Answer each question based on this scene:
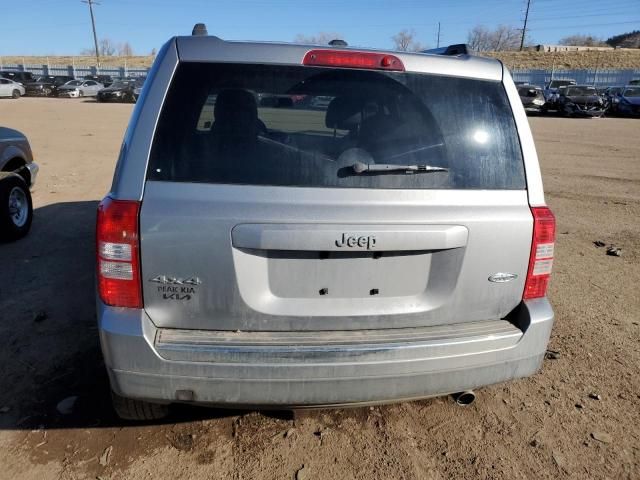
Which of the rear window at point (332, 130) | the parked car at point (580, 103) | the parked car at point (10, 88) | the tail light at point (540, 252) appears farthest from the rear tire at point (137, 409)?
the parked car at point (10, 88)

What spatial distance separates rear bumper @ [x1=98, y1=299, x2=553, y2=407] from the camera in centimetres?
219

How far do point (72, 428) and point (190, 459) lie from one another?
0.74 m

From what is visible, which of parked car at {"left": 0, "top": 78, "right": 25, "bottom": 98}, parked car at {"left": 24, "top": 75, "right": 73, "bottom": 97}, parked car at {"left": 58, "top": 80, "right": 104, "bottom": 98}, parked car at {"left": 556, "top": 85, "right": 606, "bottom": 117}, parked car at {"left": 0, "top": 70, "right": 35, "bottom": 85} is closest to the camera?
parked car at {"left": 556, "top": 85, "right": 606, "bottom": 117}

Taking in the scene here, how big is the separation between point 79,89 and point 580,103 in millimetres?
37669

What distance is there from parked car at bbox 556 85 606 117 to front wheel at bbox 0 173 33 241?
1171 inches

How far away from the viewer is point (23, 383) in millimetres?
3268

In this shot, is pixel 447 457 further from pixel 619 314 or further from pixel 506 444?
pixel 619 314

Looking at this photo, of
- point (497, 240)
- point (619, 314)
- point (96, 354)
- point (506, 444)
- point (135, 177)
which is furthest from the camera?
point (619, 314)

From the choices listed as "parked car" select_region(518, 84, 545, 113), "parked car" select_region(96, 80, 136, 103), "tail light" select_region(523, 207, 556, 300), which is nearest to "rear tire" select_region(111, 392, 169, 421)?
"tail light" select_region(523, 207, 556, 300)

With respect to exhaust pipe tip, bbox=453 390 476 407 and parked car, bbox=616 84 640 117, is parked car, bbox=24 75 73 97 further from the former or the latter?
exhaust pipe tip, bbox=453 390 476 407

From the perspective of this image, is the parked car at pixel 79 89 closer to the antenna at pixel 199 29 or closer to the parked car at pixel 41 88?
the parked car at pixel 41 88

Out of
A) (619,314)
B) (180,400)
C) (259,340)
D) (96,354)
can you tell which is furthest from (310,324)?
(619,314)

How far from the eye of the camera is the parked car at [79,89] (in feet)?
138

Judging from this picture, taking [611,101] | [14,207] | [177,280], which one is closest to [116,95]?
[611,101]
